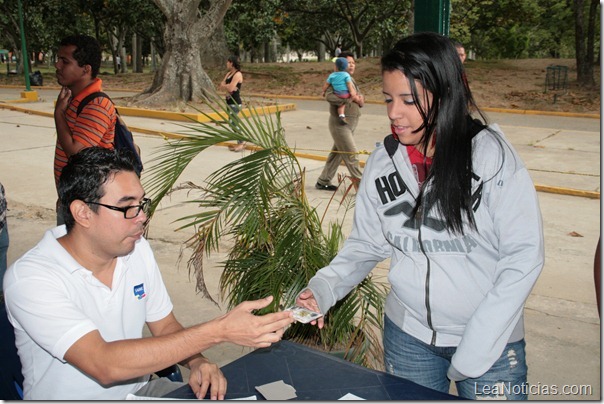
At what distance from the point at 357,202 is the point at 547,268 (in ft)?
13.3

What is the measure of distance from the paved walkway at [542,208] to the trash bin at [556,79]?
3.23 metres

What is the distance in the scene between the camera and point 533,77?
70.1ft

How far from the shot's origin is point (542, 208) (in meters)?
8.23

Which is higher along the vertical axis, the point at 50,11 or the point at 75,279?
the point at 50,11

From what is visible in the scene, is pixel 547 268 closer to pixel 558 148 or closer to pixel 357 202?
pixel 357 202

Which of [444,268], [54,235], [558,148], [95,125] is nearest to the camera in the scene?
[444,268]

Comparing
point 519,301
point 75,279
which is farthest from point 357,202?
point 75,279

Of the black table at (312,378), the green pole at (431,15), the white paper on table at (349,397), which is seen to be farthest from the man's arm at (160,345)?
the green pole at (431,15)

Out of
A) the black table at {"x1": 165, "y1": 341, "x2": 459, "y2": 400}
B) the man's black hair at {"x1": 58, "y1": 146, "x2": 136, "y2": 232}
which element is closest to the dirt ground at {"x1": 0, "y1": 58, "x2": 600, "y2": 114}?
the black table at {"x1": 165, "y1": 341, "x2": 459, "y2": 400}

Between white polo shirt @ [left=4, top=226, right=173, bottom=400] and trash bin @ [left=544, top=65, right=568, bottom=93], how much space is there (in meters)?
18.8

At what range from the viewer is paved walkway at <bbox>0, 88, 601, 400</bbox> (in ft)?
14.9

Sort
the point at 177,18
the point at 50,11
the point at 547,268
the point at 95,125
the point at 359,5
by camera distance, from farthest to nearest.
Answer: the point at 50,11
the point at 359,5
the point at 177,18
the point at 547,268
the point at 95,125

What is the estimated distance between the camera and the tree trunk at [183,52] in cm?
1839

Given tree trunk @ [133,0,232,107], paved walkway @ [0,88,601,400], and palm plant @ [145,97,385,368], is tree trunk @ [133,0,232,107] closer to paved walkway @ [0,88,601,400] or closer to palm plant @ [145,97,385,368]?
paved walkway @ [0,88,601,400]
